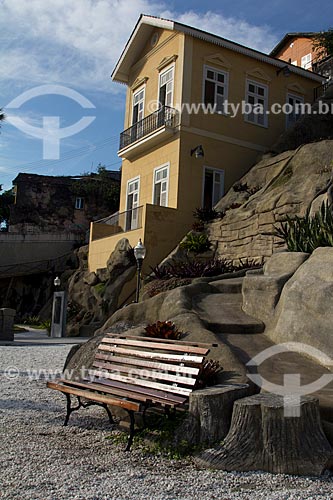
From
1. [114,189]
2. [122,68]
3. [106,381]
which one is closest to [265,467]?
[106,381]

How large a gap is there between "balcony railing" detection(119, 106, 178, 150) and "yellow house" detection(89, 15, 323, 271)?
1.9 inches

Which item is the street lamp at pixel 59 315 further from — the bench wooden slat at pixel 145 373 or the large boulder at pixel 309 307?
the large boulder at pixel 309 307

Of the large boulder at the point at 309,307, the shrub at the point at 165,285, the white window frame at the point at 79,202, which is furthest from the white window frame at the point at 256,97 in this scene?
the white window frame at the point at 79,202

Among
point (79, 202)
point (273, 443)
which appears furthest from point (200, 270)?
point (79, 202)

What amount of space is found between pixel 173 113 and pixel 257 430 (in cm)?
1833

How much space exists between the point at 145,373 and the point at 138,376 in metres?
0.18

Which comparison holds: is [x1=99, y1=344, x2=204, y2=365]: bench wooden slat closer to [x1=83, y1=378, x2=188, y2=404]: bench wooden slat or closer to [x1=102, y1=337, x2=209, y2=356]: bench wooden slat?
[x1=102, y1=337, x2=209, y2=356]: bench wooden slat

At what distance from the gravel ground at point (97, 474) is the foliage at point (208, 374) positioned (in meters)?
0.91

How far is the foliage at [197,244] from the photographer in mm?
18766

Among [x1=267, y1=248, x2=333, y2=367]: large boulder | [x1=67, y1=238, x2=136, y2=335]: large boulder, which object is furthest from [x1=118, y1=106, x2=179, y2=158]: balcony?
[x1=267, y1=248, x2=333, y2=367]: large boulder

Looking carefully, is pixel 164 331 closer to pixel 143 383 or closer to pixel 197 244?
pixel 143 383

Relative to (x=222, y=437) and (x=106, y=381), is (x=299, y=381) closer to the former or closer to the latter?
(x=222, y=437)

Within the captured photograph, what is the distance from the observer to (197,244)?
1881 cm

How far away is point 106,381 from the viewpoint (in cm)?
617
